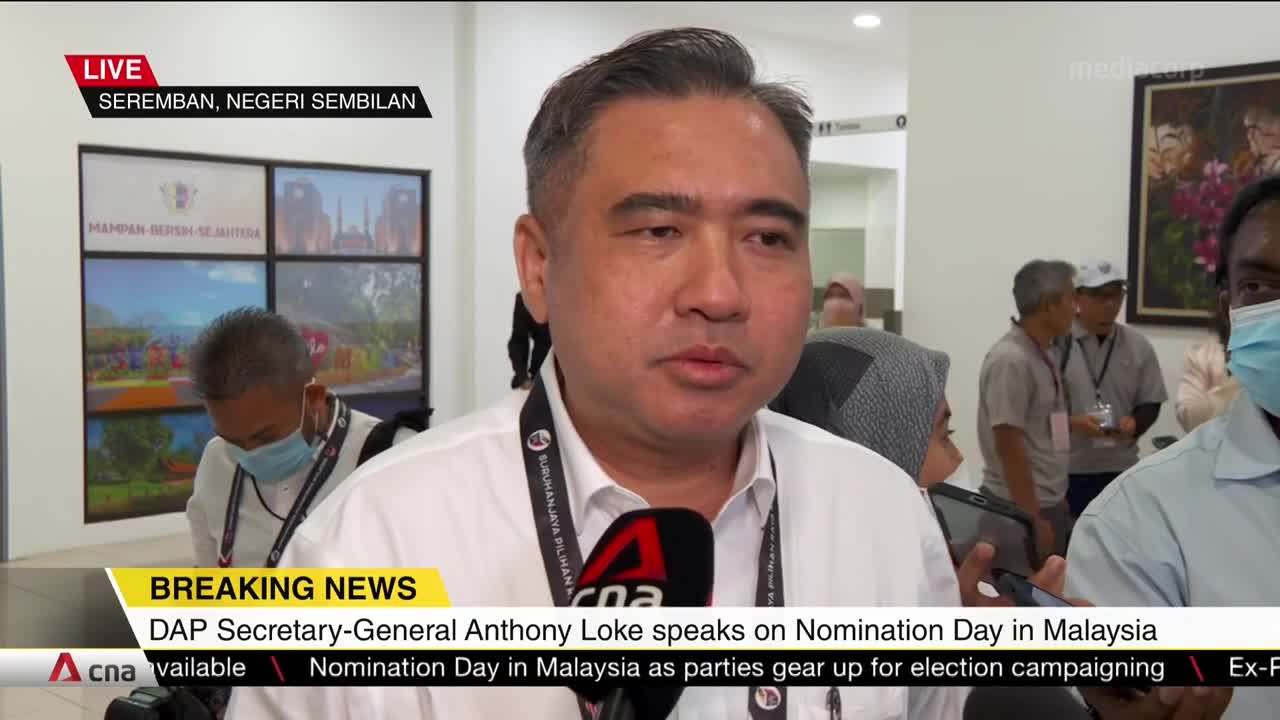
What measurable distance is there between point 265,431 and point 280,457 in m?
0.08

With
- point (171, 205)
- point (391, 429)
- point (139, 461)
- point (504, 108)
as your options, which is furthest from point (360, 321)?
point (391, 429)

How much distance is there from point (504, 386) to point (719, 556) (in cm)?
822

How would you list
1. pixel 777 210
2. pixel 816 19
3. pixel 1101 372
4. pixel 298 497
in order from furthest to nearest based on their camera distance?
pixel 816 19 < pixel 1101 372 < pixel 298 497 < pixel 777 210

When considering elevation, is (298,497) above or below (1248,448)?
below

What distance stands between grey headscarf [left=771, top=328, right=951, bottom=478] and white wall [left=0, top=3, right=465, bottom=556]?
197 inches

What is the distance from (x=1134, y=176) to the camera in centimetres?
587

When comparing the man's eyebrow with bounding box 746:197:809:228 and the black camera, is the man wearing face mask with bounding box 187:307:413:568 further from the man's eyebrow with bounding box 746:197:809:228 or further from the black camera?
the man's eyebrow with bounding box 746:197:809:228

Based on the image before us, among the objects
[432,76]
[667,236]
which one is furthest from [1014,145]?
[667,236]

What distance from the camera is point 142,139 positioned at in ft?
24.1

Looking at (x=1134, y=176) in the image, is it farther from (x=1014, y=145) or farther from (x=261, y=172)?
(x=261, y=172)

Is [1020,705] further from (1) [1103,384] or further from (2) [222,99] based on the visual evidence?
(1) [1103,384]

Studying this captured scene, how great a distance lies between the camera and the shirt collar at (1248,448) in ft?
5.20

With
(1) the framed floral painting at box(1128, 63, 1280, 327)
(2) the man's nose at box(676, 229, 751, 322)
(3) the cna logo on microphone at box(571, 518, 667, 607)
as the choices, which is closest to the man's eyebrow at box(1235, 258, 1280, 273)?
(2) the man's nose at box(676, 229, 751, 322)

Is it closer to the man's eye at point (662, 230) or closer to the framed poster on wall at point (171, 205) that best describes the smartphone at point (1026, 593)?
the man's eye at point (662, 230)
